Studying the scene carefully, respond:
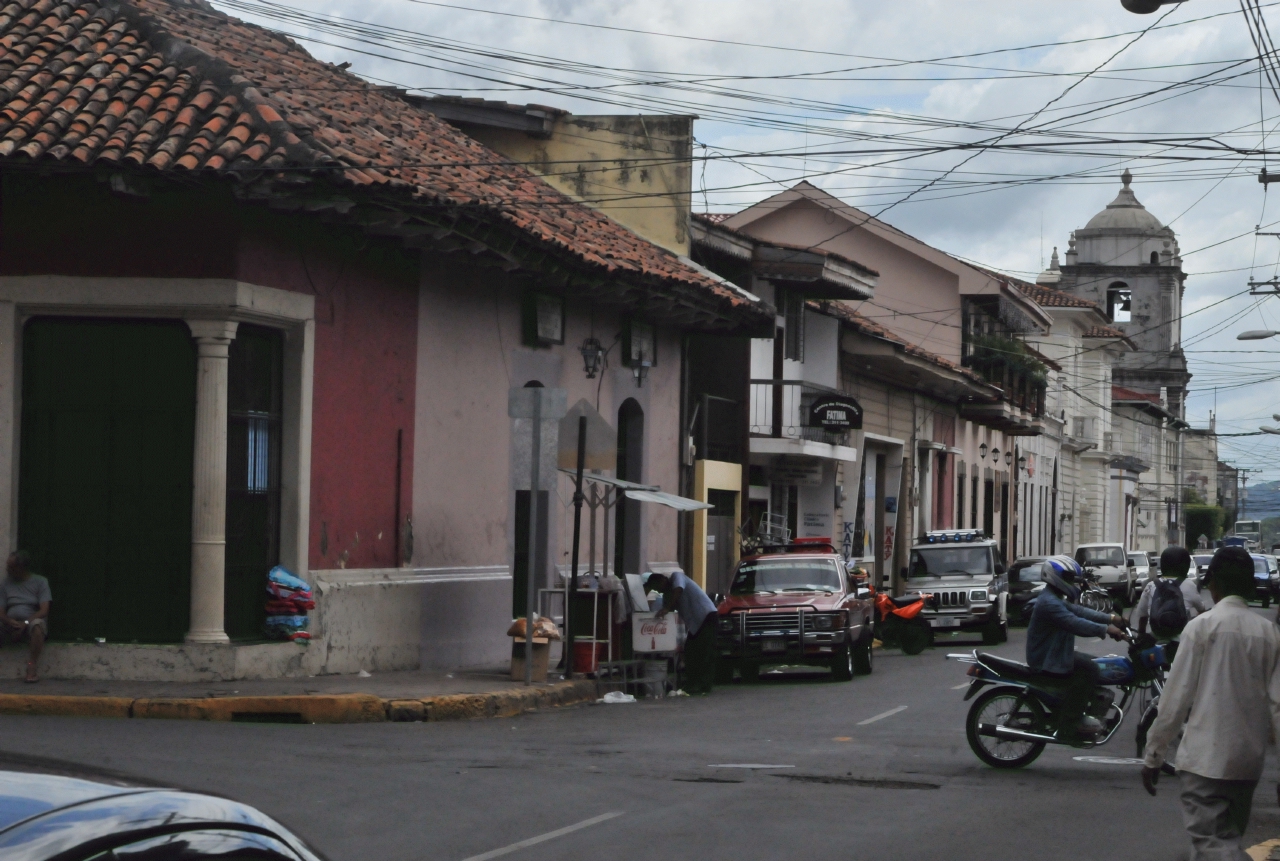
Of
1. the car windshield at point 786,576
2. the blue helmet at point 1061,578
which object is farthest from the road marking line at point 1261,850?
the car windshield at point 786,576

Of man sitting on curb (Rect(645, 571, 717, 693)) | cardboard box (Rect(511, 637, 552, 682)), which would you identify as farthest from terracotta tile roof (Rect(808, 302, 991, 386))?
cardboard box (Rect(511, 637, 552, 682))

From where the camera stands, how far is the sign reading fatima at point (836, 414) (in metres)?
34.0

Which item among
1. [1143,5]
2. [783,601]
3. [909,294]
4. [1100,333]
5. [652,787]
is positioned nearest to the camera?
[652,787]

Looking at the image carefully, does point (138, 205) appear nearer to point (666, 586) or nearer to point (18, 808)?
point (666, 586)

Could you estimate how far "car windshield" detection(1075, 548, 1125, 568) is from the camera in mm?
52719

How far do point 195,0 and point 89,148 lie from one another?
710cm

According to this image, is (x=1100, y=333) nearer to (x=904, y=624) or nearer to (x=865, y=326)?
(x=865, y=326)

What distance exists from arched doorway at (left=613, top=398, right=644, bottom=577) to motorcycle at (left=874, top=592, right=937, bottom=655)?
Result: 5206 mm

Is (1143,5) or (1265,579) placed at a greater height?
(1143,5)

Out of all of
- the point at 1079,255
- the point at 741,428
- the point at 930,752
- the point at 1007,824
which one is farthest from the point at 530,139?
the point at 1079,255

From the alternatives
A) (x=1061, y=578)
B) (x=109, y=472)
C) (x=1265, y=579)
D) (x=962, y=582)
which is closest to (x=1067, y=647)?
(x=1061, y=578)

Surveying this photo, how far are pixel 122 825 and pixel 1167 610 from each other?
13378 mm

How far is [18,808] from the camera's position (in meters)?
3.15

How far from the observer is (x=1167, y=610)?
50.4 feet
